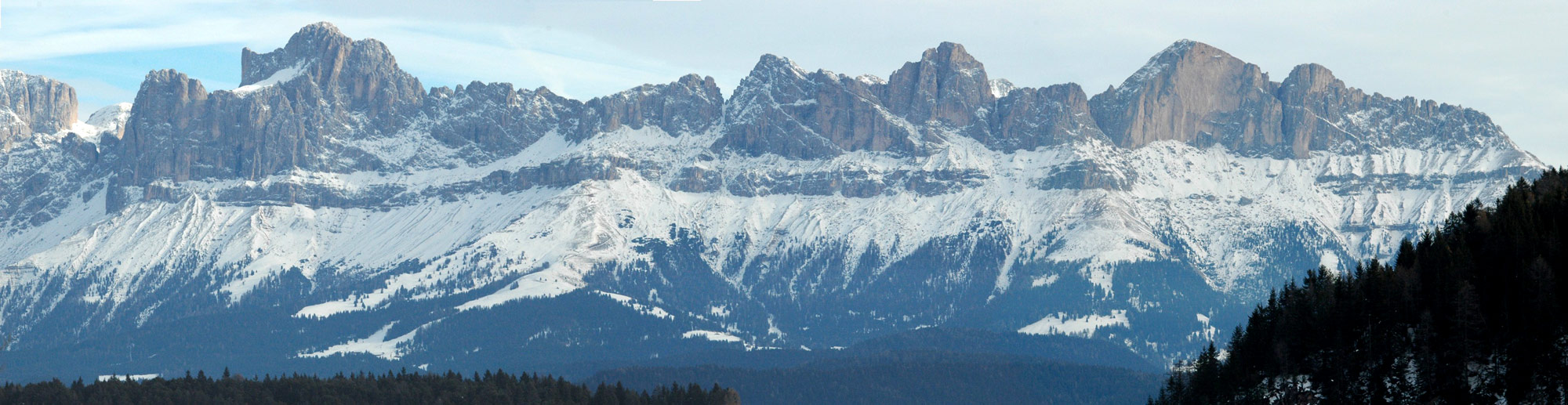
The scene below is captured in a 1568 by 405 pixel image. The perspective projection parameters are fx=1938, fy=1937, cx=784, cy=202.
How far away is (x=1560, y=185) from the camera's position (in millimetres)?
153125

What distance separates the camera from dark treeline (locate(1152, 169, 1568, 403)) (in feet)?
412

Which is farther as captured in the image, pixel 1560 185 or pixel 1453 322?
pixel 1560 185

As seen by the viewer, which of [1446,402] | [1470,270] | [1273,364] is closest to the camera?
[1446,402]

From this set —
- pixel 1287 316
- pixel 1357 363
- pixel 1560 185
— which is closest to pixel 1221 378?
pixel 1287 316

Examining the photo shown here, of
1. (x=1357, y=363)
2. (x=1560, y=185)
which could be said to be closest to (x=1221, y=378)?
(x=1357, y=363)

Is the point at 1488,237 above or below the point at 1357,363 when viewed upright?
above

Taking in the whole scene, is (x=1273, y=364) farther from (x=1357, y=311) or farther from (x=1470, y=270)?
(x=1470, y=270)

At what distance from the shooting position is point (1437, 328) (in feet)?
437

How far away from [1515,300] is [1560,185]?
86.0 ft

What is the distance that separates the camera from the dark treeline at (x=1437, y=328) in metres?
126

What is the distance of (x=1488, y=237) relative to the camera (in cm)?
14362

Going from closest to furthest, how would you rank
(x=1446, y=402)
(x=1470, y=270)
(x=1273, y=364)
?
(x=1446, y=402)
(x=1470, y=270)
(x=1273, y=364)

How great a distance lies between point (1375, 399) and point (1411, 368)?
3.24 metres

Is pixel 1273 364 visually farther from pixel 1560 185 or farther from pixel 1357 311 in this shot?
pixel 1560 185
